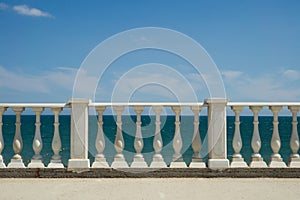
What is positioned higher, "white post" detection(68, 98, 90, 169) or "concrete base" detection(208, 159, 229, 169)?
"white post" detection(68, 98, 90, 169)

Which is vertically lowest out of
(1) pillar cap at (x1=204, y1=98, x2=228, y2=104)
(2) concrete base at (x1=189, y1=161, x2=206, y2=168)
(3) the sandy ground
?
(3) the sandy ground

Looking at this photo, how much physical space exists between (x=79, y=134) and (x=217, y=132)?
211cm

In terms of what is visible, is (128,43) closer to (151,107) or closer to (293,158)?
(151,107)

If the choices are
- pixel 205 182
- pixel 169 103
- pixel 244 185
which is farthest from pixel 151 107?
pixel 244 185

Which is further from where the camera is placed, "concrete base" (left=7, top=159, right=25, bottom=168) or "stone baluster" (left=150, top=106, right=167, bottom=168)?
"concrete base" (left=7, top=159, right=25, bottom=168)

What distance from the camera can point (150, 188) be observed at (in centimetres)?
513

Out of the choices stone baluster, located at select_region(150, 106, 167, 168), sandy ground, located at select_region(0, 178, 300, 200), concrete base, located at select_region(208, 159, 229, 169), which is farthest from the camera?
concrete base, located at select_region(208, 159, 229, 169)

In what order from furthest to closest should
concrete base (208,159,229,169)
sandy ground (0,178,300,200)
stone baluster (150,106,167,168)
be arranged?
concrete base (208,159,229,169) → stone baluster (150,106,167,168) → sandy ground (0,178,300,200)

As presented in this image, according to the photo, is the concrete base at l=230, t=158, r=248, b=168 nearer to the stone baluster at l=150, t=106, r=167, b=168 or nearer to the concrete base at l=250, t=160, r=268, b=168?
the concrete base at l=250, t=160, r=268, b=168

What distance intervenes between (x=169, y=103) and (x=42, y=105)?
195 cm

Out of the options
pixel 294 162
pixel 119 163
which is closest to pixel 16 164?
pixel 119 163

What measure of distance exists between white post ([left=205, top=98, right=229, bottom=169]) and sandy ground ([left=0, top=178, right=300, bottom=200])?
261 millimetres

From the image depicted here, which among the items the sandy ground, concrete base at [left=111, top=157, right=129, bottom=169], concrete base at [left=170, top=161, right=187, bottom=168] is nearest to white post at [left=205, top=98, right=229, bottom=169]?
the sandy ground

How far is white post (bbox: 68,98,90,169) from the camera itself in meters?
5.68
